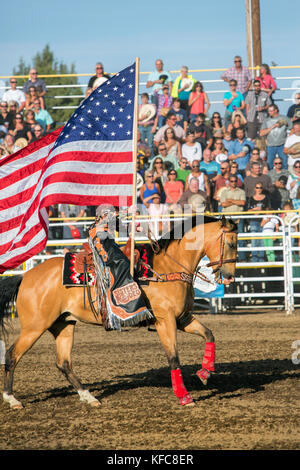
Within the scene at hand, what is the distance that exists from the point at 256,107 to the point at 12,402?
1260 centimetres

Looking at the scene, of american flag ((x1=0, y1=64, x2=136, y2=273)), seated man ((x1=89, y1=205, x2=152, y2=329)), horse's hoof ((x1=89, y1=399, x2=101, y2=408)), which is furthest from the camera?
american flag ((x1=0, y1=64, x2=136, y2=273))

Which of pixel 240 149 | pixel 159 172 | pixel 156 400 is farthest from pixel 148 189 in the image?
pixel 156 400

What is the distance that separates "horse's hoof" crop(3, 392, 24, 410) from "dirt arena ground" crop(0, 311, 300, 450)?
7 centimetres

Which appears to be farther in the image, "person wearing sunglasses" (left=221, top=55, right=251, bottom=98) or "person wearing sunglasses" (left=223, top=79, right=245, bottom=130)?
"person wearing sunglasses" (left=221, top=55, right=251, bottom=98)

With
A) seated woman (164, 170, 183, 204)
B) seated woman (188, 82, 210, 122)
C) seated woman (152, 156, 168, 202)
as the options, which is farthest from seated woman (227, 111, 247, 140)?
seated woman (164, 170, 183, 204)

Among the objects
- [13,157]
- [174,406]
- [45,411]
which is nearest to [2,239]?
[13,157]

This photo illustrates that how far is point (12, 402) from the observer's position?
717 centimetres

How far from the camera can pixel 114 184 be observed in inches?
293

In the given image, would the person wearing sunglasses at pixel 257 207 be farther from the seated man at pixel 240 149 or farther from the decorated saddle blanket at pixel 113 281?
the decorated saddle blanket at pixel 113 281

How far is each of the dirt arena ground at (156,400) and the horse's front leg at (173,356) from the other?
0.42ft

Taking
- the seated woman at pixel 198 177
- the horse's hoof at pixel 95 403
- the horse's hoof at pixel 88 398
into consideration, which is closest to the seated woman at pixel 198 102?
the seated woman at pixel 198 177

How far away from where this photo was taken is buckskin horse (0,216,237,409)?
7168 mm

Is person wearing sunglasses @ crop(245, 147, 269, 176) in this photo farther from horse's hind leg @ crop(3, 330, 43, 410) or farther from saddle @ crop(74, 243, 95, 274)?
horse's hind leg @ crop(3, 330, 43, 410)

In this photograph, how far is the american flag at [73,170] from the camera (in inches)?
287
